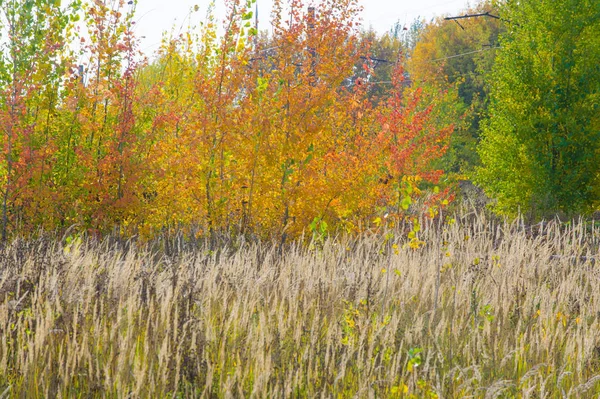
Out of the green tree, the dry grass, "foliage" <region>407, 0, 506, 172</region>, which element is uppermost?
"foliage" <region>407, 0, 506, 172</region>

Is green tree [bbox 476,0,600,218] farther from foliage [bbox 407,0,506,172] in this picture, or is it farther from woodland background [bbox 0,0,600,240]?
foliage [bbox 407,0,506,172]

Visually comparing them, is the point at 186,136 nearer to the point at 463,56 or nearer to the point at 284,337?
the point at 284,337

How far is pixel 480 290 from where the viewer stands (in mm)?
4992

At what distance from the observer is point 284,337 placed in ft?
11.3

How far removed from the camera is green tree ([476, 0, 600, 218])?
12.5 m

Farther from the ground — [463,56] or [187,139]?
[463,56]

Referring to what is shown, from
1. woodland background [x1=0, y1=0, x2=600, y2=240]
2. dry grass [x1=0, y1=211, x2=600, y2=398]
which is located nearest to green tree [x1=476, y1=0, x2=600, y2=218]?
woodland background [x1=0, y1=0, x2=600, y2=240]

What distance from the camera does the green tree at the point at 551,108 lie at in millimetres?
12500

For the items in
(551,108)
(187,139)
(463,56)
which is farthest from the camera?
(463,56)

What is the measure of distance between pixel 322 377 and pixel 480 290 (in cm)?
229

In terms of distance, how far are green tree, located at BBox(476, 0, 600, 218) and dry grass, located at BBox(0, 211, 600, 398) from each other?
7.71 meters

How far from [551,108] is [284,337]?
10.7 meters

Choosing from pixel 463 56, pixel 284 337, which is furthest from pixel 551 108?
pixel 463 56

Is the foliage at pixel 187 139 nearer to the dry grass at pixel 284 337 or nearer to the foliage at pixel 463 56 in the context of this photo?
the dry grass at pixel 284 337
